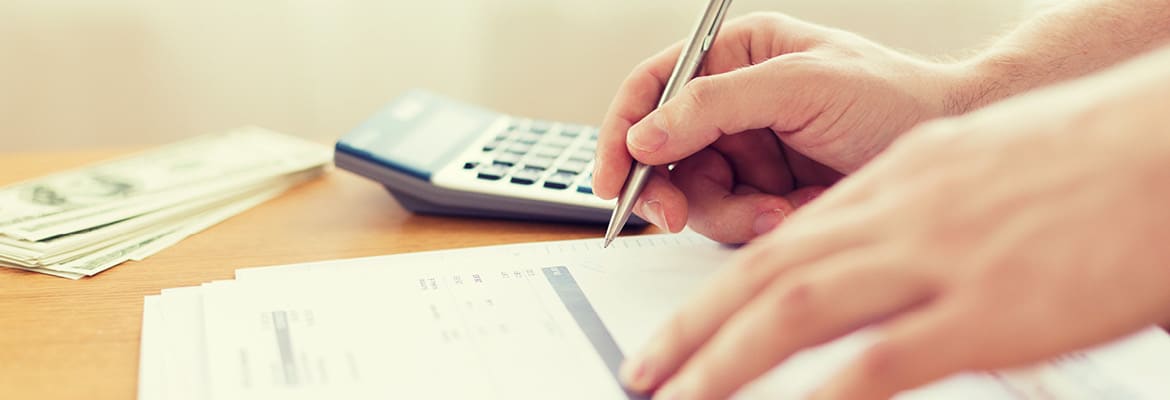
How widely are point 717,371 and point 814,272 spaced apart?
0.15ft

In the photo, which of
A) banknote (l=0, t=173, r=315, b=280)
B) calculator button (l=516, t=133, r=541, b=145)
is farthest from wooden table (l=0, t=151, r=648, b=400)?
calculator button (l=516, t=133, r=541, b=145)

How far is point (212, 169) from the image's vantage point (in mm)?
768

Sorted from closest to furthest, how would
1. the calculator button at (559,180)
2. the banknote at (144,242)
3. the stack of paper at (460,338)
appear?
the stack of paper at (460,338) < the banknote at (144,242) < the calculator button at (559,180)

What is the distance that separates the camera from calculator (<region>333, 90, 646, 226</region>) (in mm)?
663

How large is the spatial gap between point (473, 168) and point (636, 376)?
1.15 ft

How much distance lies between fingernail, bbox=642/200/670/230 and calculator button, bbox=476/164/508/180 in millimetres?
118

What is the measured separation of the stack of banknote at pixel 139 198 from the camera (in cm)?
60

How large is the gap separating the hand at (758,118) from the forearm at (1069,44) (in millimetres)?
45

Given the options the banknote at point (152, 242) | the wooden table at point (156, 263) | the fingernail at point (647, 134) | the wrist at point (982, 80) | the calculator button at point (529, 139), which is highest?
the wrist at point (982, 80)

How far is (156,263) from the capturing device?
1.95ft

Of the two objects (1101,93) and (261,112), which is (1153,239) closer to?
(1101,93)

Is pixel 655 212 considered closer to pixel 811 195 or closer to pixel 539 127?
pixel 811 195

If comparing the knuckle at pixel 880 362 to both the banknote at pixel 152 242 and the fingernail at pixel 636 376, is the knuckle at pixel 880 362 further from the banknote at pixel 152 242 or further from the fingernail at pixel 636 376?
the banknote at pixel 152 242

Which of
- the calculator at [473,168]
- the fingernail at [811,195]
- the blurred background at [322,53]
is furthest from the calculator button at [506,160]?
the blurred background at [322,53]
